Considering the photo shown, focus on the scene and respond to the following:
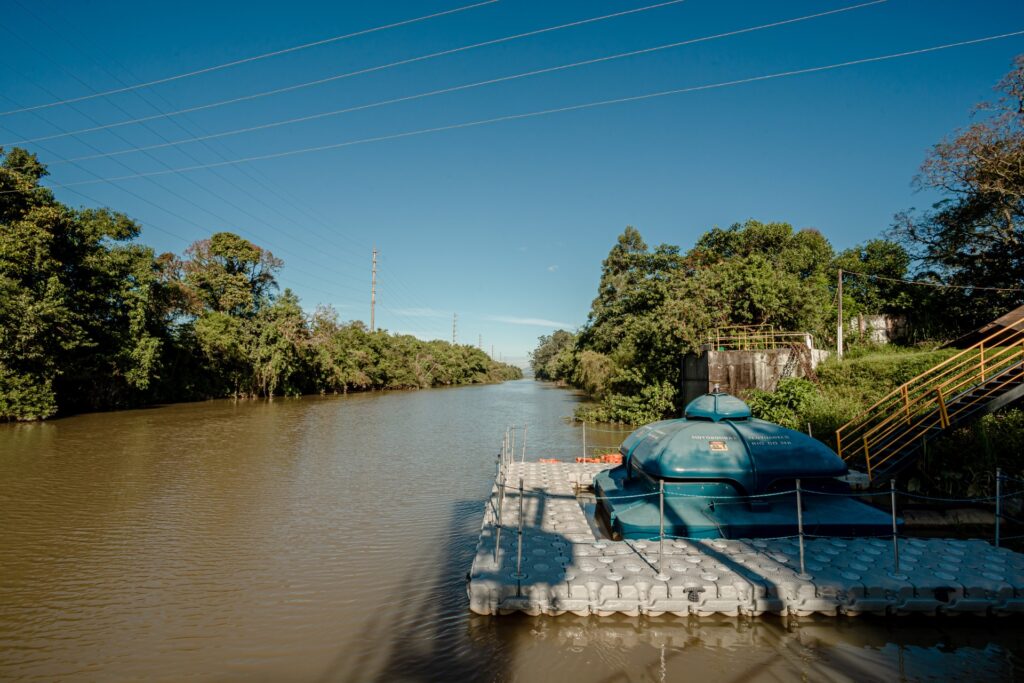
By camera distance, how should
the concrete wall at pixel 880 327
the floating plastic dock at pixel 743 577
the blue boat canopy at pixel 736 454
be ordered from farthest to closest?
the concrete wall at pixel 880 327, the blue boat canopy at pixel 736 454, the floating plastic dock at pixel 743 577

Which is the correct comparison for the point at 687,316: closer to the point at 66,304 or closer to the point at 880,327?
the point at 880,327

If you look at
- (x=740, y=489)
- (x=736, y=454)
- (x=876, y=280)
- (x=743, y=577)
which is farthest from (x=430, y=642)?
(x=876, y=280)

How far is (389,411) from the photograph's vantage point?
3600cm

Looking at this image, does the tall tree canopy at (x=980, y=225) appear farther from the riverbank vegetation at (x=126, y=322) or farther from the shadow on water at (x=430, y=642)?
the riverbank vegetation at (x=126, y=322)

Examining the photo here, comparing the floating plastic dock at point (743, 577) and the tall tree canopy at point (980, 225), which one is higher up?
the tall tree canopy at point (980, 225)

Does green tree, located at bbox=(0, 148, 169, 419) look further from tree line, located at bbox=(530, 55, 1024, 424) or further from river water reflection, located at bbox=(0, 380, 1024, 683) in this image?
tree line, located at bbox=(530, 55, 1024, 424)

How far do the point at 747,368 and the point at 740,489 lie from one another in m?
14.2

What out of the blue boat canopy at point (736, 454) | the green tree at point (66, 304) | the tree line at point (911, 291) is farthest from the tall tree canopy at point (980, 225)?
the green tree at point (66, 304)

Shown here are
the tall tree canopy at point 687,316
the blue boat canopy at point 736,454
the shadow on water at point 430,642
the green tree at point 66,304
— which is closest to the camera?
the shadow on water at point 430,642

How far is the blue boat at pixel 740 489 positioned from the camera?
8.02m

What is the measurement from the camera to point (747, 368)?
69.6 feet

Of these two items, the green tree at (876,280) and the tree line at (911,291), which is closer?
the tree line at (911,291)

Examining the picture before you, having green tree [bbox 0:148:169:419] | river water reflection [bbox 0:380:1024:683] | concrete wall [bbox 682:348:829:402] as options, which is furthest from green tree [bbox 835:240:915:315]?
green tree [bbox 0:148:169:419]

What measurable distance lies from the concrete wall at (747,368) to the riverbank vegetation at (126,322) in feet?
95.3
